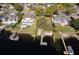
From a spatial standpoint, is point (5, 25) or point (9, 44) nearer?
point (9, 44)

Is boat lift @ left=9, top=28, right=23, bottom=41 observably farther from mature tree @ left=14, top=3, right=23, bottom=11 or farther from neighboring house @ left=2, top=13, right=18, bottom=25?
mature tree @ left=14, top=3, right=23, bottom=11

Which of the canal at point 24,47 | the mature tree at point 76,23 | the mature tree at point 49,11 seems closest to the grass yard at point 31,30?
the canal at point 24,47

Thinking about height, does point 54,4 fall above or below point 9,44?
above

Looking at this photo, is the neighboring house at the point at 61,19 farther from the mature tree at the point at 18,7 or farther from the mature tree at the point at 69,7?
the mature tree at the point at 18,7

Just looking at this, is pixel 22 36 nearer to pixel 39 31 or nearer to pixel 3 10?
pixel 39 31
